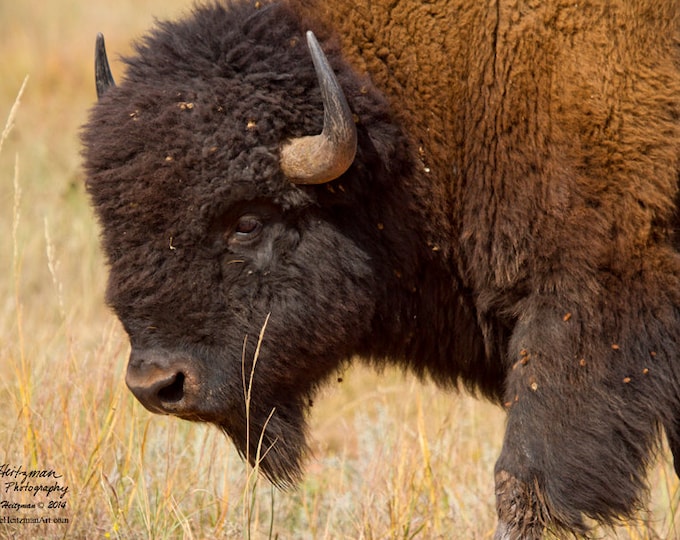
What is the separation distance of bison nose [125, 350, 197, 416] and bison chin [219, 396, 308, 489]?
0.25 m

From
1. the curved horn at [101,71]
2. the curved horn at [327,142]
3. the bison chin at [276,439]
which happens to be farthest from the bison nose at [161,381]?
the curved horn at [101,71]

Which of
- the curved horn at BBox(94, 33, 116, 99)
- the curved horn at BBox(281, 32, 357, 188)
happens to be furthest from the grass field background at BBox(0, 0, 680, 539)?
the curved horn at BBox(281, 32, 357, 188)

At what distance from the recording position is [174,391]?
9.96 ft

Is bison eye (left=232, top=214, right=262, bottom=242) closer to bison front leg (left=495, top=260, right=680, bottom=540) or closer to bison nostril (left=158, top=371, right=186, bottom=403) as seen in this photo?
bison nostril (left=158, top=371, right=186, bottom=403)

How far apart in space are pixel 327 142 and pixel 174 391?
904 millimetres

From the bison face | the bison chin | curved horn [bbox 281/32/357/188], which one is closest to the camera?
curved horn [bbox 281/32/357/188]

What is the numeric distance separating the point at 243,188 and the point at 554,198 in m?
0.94

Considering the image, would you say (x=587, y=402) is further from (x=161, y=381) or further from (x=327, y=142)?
(x=161, y=381)

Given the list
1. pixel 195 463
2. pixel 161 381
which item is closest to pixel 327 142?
pixel 161 381

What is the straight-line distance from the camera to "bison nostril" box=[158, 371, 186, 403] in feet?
9.88

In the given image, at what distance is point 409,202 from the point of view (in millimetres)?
3162

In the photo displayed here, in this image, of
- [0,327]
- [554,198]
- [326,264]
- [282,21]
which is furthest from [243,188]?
[0,327]

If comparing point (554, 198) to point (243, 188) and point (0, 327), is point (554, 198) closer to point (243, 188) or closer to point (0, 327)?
point (243, 188)

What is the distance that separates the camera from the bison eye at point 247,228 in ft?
10.0
